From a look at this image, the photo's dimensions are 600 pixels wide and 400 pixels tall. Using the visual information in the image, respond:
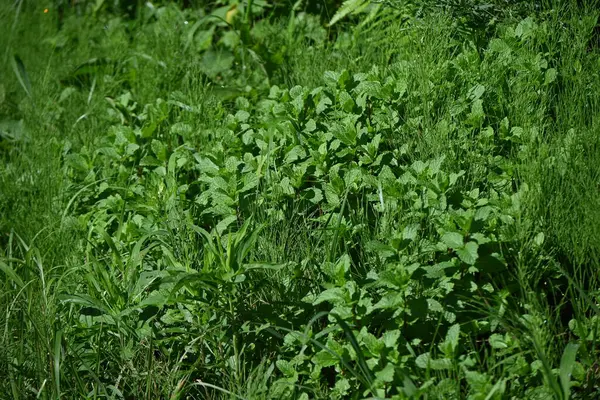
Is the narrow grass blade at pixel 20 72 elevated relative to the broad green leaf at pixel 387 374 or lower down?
elevated

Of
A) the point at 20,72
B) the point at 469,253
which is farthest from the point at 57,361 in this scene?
the point at 20,72

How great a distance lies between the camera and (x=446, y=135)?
10.4 feet

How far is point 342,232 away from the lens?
2947 mm

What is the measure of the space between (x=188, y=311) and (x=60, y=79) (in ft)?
8.97

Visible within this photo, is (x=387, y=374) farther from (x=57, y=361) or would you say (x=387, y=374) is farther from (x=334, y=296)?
(x=57, y=361)

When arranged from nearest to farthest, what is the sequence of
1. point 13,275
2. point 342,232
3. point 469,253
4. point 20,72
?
point 469,253, point 342,232, point 13,275, point 20,72

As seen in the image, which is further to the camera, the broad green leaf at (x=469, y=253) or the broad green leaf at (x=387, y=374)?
the broad green leaf at (x=469, y=253)

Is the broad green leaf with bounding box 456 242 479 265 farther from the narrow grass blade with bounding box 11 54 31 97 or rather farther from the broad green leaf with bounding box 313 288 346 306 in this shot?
the narrow grass blade with bounding box 11 54 31 97

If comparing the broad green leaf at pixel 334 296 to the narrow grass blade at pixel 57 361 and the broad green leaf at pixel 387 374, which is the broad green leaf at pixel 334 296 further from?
the narrow grass blade at pixel 57 361

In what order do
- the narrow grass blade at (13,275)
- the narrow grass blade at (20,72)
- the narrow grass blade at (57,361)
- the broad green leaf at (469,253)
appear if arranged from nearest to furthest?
the broad green leaf at (469,253)
the narrow grass blade at (57,361)
the narrow grass blade at (13,275)
the narrow grass blade at (20,72)

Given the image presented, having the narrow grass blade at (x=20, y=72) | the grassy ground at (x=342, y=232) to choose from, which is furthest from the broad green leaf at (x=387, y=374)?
the narrow grass blade at (x=20, y=72)

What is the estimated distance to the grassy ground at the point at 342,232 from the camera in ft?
8.48

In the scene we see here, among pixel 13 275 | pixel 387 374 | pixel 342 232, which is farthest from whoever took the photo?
pixel 13 275

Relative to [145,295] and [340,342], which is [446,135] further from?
[145,295]
